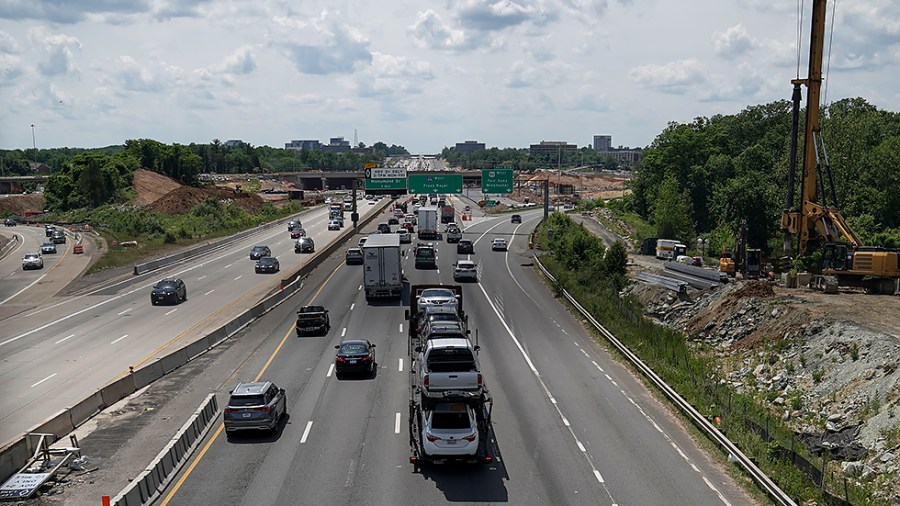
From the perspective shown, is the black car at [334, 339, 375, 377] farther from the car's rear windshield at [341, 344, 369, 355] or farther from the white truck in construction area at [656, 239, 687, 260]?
the white truck in construction area at [656, 239, 687, 260]

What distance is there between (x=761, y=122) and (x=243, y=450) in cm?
12127

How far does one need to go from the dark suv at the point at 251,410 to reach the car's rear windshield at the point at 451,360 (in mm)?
6066

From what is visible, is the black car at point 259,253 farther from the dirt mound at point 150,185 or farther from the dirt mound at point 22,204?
the dirt mound at point 22,204

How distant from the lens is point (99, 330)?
45406 mm

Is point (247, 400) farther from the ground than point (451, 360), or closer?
closer

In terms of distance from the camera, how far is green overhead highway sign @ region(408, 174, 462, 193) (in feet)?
306

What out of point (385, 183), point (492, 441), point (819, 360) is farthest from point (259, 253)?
point (492, 441)

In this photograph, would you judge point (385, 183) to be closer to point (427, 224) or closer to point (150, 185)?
point (427, 224)

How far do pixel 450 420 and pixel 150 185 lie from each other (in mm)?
161298

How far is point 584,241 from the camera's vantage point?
6888cm

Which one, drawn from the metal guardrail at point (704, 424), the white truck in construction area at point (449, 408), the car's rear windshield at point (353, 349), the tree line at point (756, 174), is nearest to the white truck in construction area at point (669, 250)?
the tree line at point (756, 174)

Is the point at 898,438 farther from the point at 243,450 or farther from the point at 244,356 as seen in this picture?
the point at 244,356

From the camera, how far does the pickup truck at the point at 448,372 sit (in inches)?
903

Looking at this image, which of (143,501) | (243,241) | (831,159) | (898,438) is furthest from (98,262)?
(831,159)
